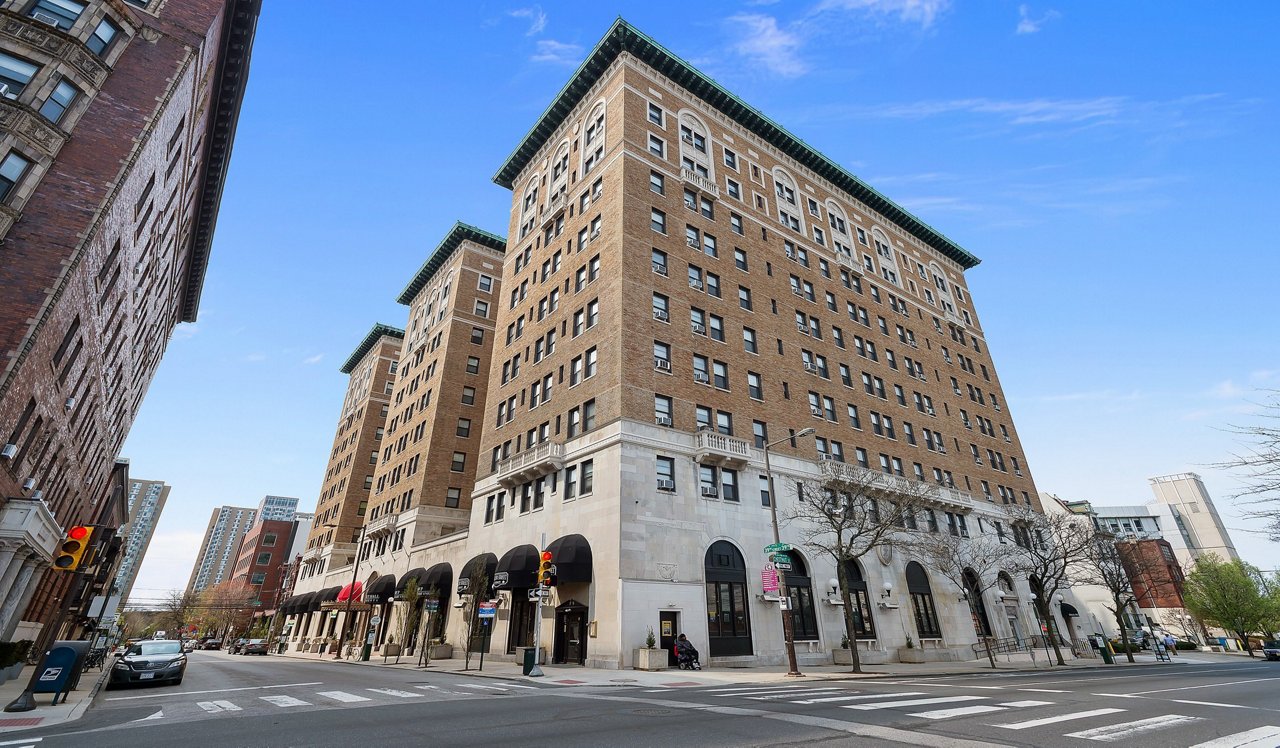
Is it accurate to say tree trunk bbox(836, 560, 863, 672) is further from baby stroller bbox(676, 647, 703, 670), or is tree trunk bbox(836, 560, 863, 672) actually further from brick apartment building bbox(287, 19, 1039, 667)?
baby stroller bbox(676, 647, 703, 670)

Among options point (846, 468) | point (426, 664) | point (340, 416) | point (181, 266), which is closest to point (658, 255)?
point (846, 468)

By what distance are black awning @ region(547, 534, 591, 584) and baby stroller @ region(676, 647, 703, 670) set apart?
18.0 feet

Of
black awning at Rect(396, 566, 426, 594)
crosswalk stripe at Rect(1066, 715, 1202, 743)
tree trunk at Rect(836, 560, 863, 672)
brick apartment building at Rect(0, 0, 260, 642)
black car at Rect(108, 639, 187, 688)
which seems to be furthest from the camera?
black awning at Rect(396, 566, 426, 594)

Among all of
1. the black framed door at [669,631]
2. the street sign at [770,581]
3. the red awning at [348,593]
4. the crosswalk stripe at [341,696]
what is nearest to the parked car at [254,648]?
the red awning at [348,593]

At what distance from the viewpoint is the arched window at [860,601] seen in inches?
1374

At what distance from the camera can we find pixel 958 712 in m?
11.6

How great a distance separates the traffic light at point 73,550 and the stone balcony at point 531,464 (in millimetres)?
20996

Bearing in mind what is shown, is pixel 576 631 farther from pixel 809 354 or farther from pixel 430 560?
pixel 809 354

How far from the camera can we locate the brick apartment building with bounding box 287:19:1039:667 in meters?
29.5

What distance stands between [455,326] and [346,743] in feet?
175

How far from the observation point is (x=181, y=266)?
144ft

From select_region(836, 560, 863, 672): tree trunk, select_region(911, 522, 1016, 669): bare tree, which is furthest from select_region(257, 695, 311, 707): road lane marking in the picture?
select_region(911, 522, 1016, 669): bare tree

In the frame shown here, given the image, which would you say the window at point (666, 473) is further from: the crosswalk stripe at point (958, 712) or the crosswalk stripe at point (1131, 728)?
the crosswalk stripe at point (1131, 728)

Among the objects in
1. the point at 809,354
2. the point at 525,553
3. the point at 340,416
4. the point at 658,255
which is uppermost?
the point at 340,416
